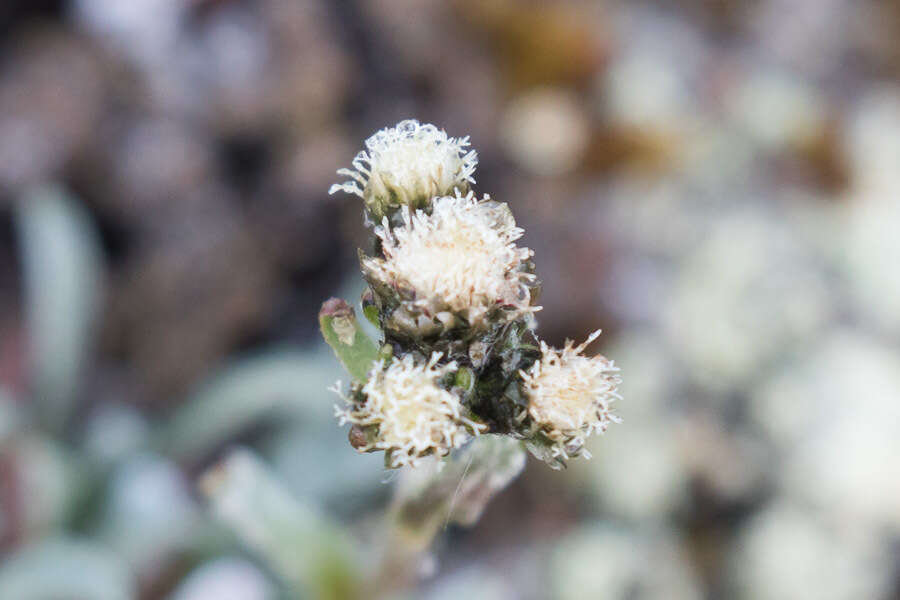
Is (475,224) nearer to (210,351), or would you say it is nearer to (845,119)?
(210,351)

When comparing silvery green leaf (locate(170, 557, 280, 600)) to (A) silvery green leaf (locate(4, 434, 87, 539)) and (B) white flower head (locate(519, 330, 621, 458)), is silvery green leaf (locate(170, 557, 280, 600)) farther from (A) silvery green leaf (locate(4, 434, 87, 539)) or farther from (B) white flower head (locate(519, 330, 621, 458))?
(B) white flower head (locate(519, 330, 621, 458))

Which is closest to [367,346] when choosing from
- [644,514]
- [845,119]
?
[644,514]

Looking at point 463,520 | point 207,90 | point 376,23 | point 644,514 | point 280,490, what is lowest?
point 463,520

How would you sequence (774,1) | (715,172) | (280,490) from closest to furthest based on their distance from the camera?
(280,490), (715,172), (774,1)

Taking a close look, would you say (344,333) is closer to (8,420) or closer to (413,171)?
(413,171)

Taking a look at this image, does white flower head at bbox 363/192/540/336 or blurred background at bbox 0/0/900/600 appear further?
blurred background at bbox 0/0/900/600

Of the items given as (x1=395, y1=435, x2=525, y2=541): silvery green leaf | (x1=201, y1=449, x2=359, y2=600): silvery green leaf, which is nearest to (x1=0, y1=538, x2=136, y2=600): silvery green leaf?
(x1=201, y1=449, x2=359, y2=600): silvery green leaf

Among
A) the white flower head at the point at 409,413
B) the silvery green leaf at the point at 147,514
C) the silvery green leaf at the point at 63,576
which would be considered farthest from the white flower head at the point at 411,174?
the silvery green leaf at the point at 147,514
